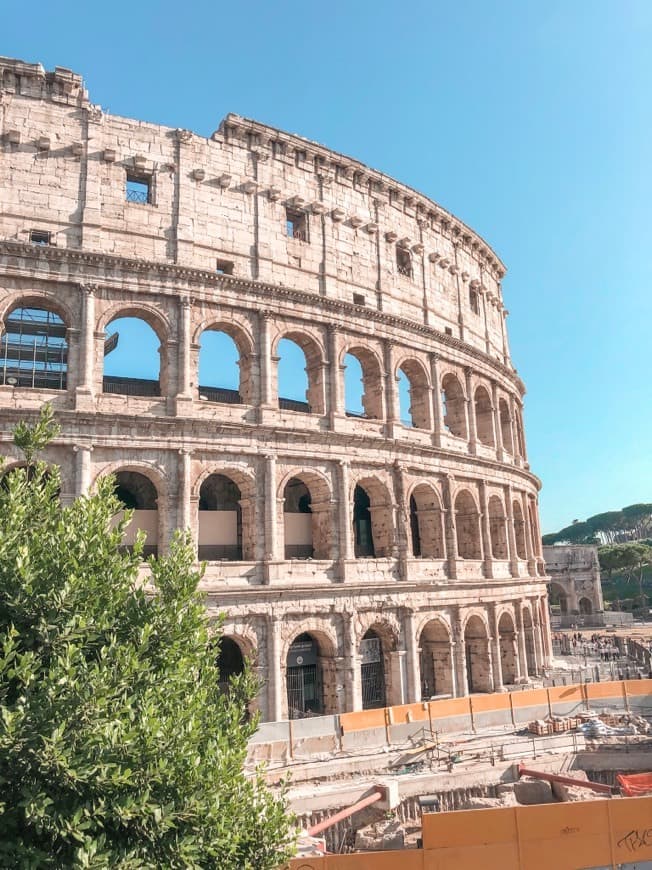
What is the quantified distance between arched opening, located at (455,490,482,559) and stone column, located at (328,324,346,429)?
21.7 ft

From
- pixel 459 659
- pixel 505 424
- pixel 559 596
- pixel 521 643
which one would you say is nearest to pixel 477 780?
pixel 459 659

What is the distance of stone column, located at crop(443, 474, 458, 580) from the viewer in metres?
23.5

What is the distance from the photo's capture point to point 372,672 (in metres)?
21.7

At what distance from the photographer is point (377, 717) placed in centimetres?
1794

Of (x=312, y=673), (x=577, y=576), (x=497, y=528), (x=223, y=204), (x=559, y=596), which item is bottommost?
(x=312, y=673)

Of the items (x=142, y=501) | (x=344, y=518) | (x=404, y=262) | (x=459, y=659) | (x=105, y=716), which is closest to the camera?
(x=105, y=716)

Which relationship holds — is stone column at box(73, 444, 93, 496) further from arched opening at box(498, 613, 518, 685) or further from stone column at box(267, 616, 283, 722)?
arched opening at box(498, 613, 518, 685)

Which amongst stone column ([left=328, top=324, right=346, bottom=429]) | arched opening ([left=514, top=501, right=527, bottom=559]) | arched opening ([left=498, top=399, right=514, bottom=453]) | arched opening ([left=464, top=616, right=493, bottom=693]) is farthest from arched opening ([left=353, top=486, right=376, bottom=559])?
arched opening ([left=498, top=399, right=514, bottom=453])

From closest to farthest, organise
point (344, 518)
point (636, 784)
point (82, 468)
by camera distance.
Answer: point (636, 784), point (82, 468), point (344, 518)

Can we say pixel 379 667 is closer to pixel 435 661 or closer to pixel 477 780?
pixel 435 661

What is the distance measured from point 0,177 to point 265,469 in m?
10.5

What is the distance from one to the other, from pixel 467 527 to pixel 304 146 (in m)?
14.5

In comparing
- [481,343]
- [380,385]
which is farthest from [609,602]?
[380,385]

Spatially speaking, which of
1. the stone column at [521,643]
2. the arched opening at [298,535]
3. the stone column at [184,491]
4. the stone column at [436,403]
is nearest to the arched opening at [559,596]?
the stone column at [521,643]
